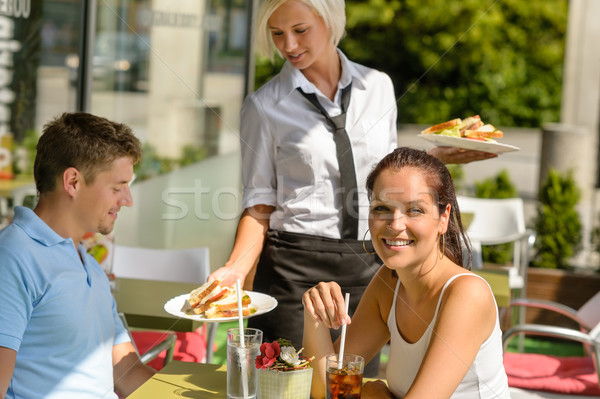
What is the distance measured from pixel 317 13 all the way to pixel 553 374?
5.04ft

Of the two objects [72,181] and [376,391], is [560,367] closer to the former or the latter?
[376,391]

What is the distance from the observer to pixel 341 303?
1.60 m

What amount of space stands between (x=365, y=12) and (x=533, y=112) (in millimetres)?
4819

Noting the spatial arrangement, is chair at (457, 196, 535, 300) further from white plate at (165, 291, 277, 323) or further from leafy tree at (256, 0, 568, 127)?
leafy tree at (256, 0, 568, 127)

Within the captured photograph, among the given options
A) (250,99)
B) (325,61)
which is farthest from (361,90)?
(250,99)

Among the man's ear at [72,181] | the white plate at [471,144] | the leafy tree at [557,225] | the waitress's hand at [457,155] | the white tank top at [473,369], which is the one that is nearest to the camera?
the white tank top at [473,369]

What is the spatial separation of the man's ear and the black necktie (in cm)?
82

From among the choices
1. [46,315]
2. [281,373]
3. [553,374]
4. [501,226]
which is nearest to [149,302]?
[46,315]

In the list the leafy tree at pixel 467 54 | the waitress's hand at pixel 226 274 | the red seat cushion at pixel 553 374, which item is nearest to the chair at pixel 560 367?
the red seat cushion at pixel 553 374

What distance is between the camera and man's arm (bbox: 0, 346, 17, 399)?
1.48m

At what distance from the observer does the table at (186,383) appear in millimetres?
1604

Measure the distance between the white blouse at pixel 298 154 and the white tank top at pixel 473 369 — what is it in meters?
0.66

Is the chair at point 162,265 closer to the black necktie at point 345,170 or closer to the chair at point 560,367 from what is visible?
the black necktie at point 345,170

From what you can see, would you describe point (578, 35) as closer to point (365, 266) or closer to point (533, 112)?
point (365, 266)
